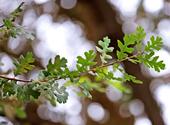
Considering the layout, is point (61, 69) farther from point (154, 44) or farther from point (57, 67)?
point (154, 44)

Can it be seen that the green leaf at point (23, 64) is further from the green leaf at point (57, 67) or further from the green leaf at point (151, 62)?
the green leaf at point (151, 62)

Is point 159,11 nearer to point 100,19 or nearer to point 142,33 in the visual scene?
point 100,19

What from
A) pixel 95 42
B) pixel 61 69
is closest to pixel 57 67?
pixel 61 69

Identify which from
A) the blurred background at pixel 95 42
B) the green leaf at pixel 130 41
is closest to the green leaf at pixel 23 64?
the green leaf at pixel 130 41

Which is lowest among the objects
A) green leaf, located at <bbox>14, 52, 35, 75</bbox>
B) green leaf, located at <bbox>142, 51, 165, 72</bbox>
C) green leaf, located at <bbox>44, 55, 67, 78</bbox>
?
green leaf, located at <bbox>14, 52, 35, 75</bbox>

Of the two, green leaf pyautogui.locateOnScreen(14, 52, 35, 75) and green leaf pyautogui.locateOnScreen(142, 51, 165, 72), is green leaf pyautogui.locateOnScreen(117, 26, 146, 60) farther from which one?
green leaf pyautogui.locateOnScreen(14, 52, 35, 75)

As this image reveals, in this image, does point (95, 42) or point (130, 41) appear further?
point (95, 42)

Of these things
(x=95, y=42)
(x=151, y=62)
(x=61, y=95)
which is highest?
(x=95, y=42)

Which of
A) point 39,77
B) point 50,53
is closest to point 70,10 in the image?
point 50,53

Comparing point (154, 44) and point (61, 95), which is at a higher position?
point (154, 44)

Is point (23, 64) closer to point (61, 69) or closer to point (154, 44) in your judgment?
point (61, 69)

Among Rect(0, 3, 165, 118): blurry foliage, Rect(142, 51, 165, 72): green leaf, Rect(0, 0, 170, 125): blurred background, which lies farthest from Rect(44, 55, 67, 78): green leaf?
Rect(0, 0, 170, 125): blurred background

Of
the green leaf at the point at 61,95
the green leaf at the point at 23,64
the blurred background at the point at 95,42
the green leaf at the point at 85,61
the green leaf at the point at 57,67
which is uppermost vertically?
the blurred background at the point at 95,42

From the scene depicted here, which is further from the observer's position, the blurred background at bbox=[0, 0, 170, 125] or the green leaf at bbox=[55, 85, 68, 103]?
the blurred background at bbox=[0, 0, 170, 125]
